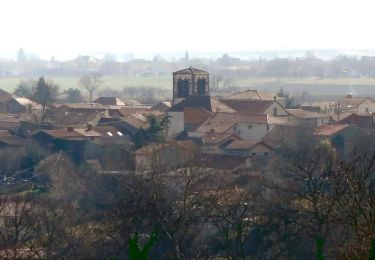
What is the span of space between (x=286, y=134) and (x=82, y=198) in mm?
7893

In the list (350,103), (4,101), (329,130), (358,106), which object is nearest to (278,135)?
(329,130)

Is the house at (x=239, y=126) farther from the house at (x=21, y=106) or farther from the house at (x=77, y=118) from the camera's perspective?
the house at (x=21, y=106)

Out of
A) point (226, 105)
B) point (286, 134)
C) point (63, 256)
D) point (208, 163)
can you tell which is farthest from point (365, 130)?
point (63, 256)

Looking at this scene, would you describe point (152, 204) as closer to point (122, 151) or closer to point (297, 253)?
point (297, 253)

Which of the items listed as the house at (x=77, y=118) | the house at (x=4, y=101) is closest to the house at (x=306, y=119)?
the house at (x=77, y=118)

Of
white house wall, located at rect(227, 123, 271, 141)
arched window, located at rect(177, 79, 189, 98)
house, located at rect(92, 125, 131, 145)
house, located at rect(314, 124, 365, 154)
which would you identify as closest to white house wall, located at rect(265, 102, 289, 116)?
white house wall, located at rect(227, 123, 271, 141)

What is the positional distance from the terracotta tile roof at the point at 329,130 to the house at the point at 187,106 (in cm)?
443

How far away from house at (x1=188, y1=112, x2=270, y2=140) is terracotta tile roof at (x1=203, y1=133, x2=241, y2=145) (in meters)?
0.63

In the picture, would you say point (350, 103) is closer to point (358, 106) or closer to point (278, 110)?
point (358, 106)

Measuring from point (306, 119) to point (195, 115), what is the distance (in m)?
3.11

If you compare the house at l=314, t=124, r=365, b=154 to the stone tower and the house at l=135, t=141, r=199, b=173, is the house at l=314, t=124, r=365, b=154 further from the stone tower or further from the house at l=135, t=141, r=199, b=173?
the stone tower

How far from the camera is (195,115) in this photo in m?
28.7

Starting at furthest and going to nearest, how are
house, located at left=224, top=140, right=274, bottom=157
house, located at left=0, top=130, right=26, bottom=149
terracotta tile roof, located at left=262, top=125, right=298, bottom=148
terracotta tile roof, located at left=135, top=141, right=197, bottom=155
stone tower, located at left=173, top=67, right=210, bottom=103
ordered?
stone tower, located at left=173, top=67, right=210, bottom=103, house, located at left=0, top=130, right=26, bottom=149, terracotta tile roof, located at left=262, top=125, right=298, bottom=148, house, located at left=224, top=140, right=274, bottom=157, terracotta tile roof, located at left=135, top=141, right=197, bottom=155

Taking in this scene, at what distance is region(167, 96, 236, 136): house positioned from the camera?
93.5ft
